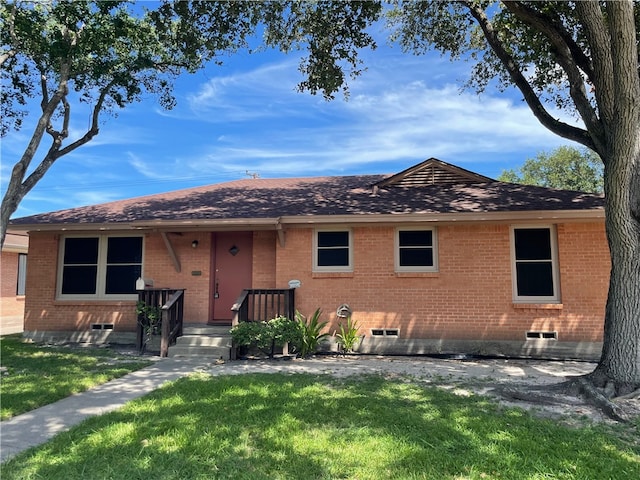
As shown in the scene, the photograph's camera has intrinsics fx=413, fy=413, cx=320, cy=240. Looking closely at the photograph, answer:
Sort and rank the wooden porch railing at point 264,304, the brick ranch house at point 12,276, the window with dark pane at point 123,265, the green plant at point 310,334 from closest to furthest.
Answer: the green plant at point 310,334
the wooden porch railing at point 264,304
the window with dark pane at point 123,265
the brick ranch house at point 12,276

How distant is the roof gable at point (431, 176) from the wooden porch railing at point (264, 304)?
13.0ft

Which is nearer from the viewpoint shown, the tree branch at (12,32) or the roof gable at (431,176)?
the tree branch at (12,32)

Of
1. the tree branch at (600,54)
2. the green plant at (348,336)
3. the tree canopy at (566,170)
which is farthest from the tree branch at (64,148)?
the tree canopy at (566,170)

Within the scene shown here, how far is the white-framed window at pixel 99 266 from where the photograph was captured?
33.9ft

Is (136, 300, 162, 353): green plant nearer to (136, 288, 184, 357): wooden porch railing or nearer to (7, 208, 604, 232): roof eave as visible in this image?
(136, 288, 184, 357): wooden porch railing

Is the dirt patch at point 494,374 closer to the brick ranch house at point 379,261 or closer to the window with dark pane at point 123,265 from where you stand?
the brick ranch house at point 379,261

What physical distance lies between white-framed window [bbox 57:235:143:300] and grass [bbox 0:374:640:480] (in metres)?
5.73

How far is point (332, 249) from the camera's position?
9.55 m

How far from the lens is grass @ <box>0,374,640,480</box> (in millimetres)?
3316

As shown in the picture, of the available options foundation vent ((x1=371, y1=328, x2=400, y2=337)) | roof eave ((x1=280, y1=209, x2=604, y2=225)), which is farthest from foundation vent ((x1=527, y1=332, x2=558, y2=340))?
foundation vent ((x1=371, y1=328, x2=400, y2=337))

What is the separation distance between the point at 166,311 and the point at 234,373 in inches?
99.5

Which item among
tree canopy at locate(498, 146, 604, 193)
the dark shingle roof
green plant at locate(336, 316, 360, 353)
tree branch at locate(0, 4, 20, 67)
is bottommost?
green plant at locate(336, 316, 360, 353)

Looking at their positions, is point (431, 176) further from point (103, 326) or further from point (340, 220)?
point (103, 326)

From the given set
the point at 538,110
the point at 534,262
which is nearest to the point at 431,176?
the point at 534,262
